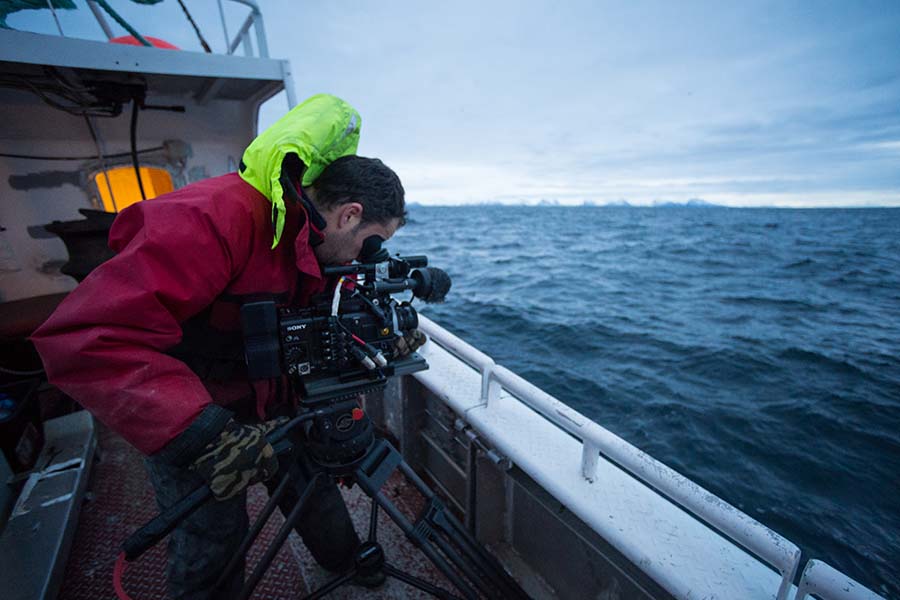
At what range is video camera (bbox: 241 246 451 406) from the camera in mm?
1188

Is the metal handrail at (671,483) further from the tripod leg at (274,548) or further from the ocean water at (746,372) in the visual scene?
the ocean water at (746,372)

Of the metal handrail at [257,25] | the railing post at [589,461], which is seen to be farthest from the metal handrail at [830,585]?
the metal handrail at [257,25]

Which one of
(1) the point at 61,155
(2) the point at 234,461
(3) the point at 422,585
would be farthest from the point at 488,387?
(1) the point at 61,155

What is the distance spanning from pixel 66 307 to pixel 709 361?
7.72 metres

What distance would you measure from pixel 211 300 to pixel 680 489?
163 cm

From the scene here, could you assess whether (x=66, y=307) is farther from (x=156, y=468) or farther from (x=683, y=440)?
(x=683, y=440)

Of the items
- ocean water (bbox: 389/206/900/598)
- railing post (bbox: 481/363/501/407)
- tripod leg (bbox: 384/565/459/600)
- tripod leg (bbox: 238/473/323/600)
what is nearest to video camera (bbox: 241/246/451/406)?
tripod leg (bbox: 238/473/323/600)

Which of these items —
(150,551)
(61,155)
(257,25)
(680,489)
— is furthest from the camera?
(61,155)

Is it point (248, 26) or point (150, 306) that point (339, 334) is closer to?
point (150, 306)

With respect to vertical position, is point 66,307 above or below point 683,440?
above

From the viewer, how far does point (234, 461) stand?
45.0 inches

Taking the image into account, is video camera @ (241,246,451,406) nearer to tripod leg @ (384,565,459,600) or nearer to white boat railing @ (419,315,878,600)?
white boat railing @ (419,315,878,600)

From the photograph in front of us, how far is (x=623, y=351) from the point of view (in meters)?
7.07

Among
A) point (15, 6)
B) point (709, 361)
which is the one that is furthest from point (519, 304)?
point (15, 6)
